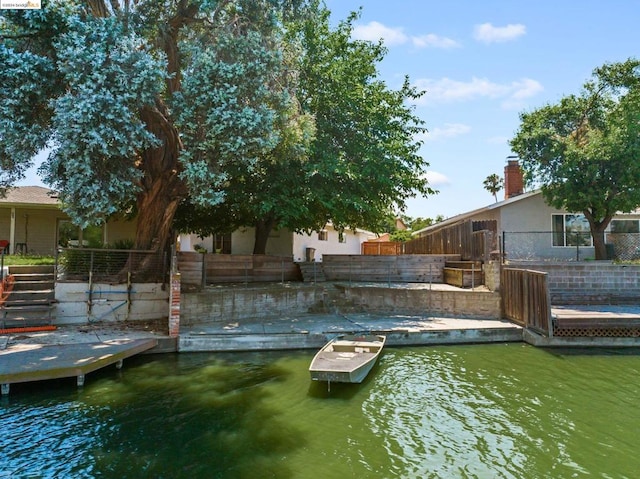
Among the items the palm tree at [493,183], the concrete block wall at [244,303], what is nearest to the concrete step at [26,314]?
the concrete block wall at [244,303]

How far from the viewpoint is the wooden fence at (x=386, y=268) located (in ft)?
57.6

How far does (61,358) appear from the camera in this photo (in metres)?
8.20

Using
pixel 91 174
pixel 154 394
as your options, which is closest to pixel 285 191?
pixel 91 174

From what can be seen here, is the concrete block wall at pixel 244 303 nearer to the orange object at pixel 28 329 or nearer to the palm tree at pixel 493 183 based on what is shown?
the orange object at pixel 28 329

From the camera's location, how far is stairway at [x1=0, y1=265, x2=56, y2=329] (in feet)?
34.9

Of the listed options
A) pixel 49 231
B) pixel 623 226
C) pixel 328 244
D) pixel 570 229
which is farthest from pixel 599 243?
pixel 49 231

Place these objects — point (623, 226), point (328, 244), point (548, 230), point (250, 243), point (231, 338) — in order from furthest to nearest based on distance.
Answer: point (328, 244)
point (250, 243)
point (623, 226)
point (548, 230)
point (231, 338)

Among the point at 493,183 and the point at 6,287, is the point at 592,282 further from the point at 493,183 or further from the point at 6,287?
the point at 493,183

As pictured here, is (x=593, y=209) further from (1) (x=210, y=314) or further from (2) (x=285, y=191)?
(1) (x=210, y=314)

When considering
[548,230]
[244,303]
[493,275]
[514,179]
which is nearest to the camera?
[244,303]

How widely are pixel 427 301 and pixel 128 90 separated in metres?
11.2

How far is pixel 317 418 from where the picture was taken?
21.5ft

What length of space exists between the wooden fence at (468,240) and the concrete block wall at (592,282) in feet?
3.92

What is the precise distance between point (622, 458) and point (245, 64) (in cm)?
1072
